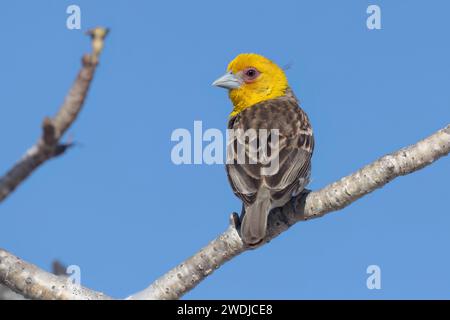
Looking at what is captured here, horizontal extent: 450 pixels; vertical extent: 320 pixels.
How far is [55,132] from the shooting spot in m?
2.49

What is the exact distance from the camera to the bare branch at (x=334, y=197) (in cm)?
616

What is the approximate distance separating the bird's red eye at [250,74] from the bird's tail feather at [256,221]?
3.29m

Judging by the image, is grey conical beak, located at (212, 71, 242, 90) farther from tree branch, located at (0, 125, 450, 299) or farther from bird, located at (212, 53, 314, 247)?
tree branch, located at (0, 125, 450, 299)

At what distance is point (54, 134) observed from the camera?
249 cm

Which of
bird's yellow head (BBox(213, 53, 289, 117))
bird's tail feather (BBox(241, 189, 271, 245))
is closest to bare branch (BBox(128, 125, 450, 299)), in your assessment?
bird's tail feather (BBox(241, 189, 271, 245))

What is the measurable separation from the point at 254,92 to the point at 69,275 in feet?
14.1

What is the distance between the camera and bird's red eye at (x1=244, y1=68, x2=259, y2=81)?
9.56 meters

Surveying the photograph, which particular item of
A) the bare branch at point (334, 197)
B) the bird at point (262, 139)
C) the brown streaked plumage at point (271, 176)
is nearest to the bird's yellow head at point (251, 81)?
the bird at point (262, 139)

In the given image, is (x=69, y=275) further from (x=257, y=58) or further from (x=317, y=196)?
(x=257, y=58)

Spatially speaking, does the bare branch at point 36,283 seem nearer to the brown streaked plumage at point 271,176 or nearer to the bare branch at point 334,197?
the bare branch at point 334,197

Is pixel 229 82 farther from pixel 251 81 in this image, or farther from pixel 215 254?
pixel 215 254

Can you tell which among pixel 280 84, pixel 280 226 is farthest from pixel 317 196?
pixel 280 84

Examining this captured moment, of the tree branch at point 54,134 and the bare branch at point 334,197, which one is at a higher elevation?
the bare branch at point 334,197

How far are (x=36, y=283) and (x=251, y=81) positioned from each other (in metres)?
4.62
